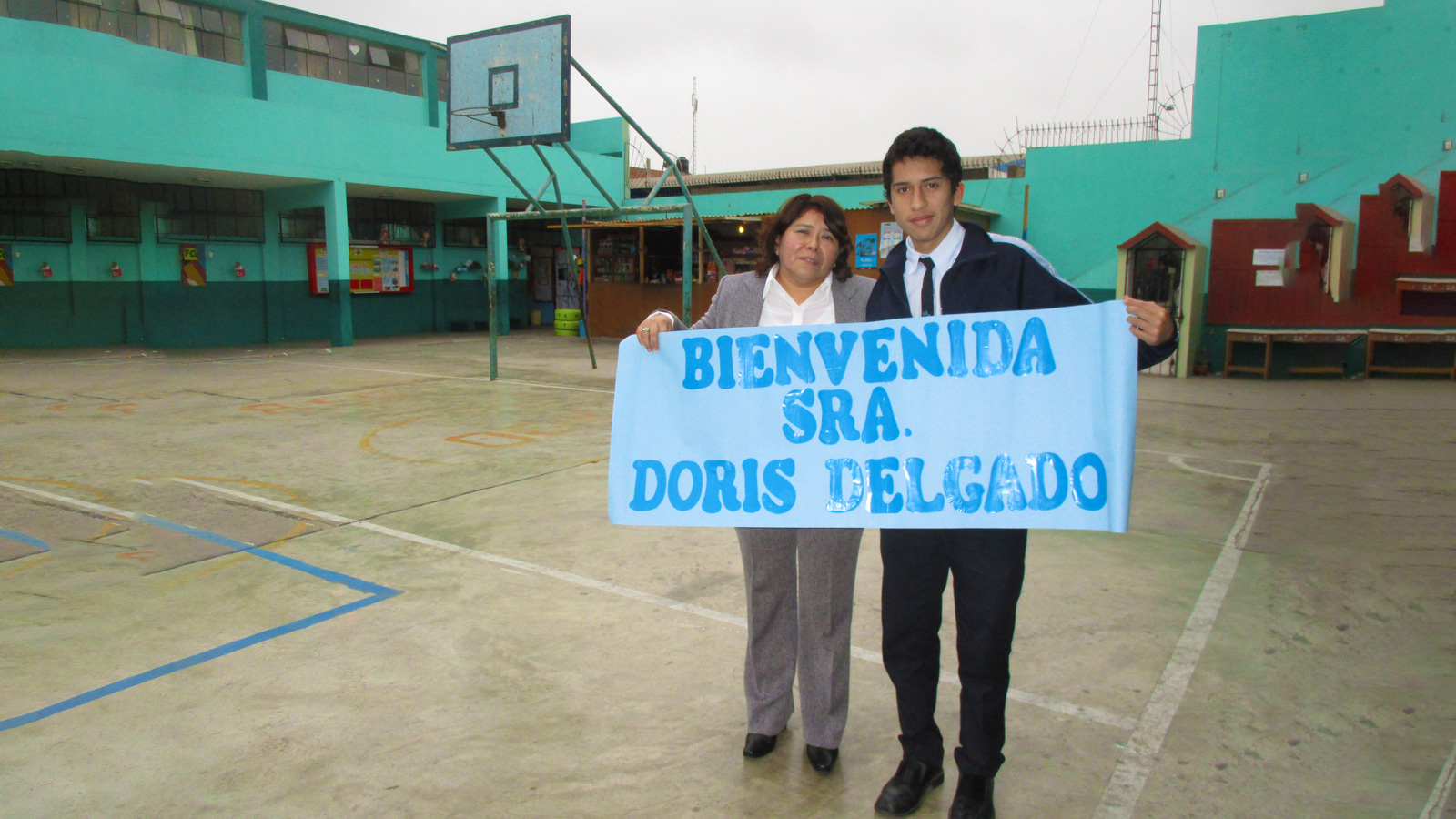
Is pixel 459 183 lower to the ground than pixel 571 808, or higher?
higher

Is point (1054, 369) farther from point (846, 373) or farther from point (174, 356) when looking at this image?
point (174, 356)

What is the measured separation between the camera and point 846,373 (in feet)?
7.82

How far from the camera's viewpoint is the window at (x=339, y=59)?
63.0 ft

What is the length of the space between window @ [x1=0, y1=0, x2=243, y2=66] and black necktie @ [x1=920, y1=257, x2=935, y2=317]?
64.0 feet

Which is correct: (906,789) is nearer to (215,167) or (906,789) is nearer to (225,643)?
(225,643)

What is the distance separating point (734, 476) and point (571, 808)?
3.19 ft

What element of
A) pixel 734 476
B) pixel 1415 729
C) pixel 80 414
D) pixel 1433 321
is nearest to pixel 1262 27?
pixel 1433 321

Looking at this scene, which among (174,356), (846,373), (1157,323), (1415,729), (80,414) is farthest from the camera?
(174,356)

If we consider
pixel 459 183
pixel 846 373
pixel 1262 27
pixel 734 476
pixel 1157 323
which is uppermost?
pixel 1262 27

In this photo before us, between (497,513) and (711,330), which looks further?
(497,513)

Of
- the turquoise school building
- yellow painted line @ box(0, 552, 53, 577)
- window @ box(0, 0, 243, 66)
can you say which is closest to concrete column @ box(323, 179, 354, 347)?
the turquoise school building

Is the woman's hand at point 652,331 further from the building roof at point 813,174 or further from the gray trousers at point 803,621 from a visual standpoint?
the building roof at point 813,174

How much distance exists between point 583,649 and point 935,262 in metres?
1.95

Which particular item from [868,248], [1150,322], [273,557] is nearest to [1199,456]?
[1150,322]
